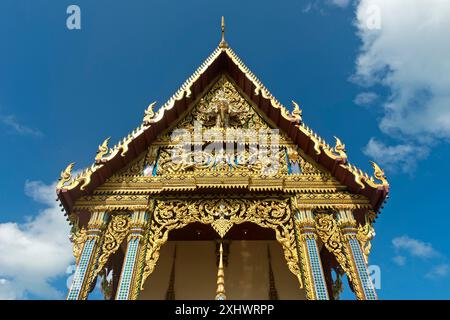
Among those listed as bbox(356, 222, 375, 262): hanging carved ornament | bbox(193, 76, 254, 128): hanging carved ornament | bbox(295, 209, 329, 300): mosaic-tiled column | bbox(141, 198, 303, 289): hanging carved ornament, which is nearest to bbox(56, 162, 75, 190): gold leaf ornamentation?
bbox(141, 198, 303, 289): hanging carved ornament

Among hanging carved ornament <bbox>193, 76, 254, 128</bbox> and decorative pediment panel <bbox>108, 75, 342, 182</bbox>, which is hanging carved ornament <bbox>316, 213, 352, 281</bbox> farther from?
hanging carved ornament <bbox>193, 76, 254, 128</bbox>

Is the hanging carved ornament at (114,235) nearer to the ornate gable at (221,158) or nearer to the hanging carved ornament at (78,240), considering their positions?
the hanging carved ornament at (78,240)

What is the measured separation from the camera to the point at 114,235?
707 cm

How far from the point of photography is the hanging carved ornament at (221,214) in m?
7.12

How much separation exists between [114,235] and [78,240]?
73 cm

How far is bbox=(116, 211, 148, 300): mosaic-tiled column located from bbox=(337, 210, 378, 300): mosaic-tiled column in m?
4.17

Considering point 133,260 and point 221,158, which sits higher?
point 221,158

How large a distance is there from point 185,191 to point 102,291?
11.9ft

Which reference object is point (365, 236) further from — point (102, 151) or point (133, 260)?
point (102, 151)

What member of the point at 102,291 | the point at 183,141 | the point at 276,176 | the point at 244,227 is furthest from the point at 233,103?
the point at 102,291

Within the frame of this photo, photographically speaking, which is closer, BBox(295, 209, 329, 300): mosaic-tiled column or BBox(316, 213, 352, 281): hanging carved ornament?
BBox(295, 209, 329, 300): mosaic-tiled column

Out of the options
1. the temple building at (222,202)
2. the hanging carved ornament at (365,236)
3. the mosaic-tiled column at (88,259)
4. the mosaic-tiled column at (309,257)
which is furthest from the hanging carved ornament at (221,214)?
the hanging carved ornament at (365,236)

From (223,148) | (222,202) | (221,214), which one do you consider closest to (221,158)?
(223,148)

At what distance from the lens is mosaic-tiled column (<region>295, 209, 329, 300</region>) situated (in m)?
6.15
